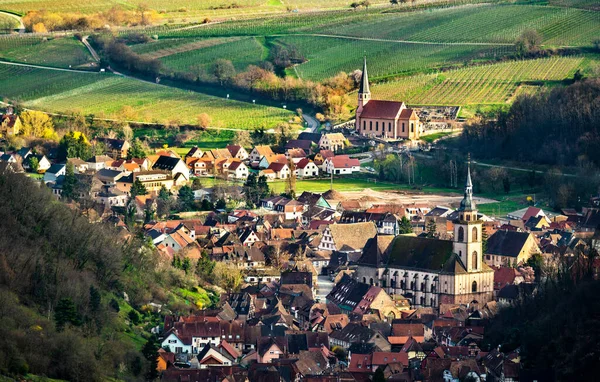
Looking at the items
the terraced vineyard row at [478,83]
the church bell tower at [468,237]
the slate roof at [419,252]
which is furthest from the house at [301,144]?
the church bell tower at [468,237]

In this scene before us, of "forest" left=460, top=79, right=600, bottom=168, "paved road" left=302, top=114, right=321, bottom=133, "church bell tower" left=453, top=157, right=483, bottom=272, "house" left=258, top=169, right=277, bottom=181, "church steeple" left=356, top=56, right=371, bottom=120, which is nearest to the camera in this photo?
"church bell tower" left=453, top=157, right=483, bottom=272

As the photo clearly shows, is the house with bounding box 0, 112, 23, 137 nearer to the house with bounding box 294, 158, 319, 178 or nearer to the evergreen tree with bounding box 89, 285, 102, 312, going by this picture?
the house with bounding box 294, 158, 319, 178

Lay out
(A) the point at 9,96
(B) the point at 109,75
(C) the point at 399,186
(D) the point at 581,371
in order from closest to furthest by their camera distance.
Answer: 1. (D) the point at 581,371
2. (C) the point at 399,186
3. (A) the point at 9,96
4. (B) the point at 109,75

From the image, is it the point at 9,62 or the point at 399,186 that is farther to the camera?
the point at 9,62

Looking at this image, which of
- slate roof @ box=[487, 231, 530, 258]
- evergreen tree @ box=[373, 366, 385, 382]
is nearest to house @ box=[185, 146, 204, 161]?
slate roof @ box=[487, 231, 530, 258]

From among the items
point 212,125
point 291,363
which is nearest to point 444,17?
point 212,125

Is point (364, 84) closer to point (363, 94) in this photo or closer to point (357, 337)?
point (363, 94)

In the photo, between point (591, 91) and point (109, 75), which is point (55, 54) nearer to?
point (109, 75)
